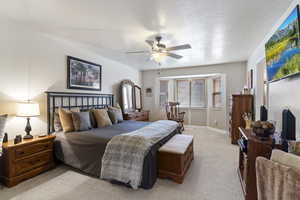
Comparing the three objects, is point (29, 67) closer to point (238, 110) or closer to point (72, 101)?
point (72, 101)

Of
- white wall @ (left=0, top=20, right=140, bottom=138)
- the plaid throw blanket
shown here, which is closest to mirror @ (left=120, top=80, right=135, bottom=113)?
white wall @ (left=0, top=20, right=140, bottom=138)

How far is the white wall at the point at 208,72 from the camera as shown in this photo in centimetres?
515

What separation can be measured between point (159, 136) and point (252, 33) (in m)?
2.68

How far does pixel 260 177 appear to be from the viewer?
1105 millimetres

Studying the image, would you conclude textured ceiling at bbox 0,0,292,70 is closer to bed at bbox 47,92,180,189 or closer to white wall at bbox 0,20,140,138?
white wall at bbox 0,20,140,138

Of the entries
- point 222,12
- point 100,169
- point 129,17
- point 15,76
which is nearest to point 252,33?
point 222,12

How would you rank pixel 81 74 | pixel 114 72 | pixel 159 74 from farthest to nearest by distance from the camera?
pixel 159 74 < pixel 114 72 < pixel 81 74

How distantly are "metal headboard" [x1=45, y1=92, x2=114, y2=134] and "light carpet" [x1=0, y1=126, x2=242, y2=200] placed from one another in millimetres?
1079

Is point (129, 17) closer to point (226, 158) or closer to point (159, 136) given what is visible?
point (159, 136)

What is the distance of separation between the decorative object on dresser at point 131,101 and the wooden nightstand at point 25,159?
253cm

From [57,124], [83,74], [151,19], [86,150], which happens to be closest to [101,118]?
[57,124]

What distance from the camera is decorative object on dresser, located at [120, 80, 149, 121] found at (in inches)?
198

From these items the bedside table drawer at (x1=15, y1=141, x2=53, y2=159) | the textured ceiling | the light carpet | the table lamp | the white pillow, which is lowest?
the light carpet

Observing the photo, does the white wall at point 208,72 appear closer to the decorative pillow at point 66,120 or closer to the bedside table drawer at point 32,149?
the decorative pillow at point 66,120
